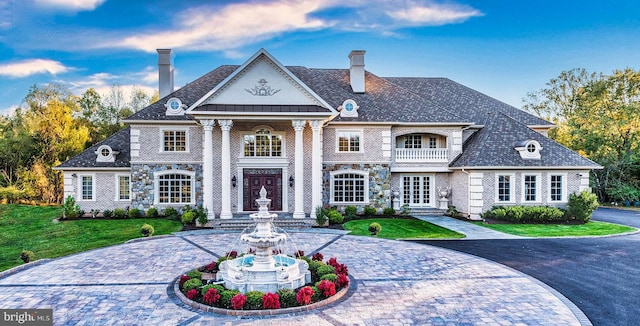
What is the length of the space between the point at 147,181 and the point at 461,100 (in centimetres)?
2227

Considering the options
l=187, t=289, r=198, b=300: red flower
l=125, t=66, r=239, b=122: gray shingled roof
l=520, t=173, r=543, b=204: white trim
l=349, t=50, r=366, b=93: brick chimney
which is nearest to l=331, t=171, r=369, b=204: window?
l=349, t=50, r=366, b=93: brick chimney

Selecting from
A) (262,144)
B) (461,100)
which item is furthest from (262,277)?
(461,100)

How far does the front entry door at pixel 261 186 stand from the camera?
21812 millimetres

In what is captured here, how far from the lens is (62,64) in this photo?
13250mm

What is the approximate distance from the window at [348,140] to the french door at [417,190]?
13.5ft

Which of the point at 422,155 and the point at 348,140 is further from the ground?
the point at 348,140

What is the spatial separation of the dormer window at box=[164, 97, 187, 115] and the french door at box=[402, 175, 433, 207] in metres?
14.5

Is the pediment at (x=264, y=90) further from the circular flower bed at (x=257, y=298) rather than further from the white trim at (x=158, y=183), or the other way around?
the circular flower bed at (x=257, y=298)

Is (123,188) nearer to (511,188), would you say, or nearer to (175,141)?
(175,141)

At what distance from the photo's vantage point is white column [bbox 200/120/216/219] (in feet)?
65.5

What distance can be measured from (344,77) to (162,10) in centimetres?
1613

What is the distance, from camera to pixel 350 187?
2295 cm

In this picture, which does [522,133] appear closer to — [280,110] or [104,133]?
[280,110]

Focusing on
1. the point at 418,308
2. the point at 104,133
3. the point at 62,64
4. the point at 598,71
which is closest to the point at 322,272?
the point at 418,308
